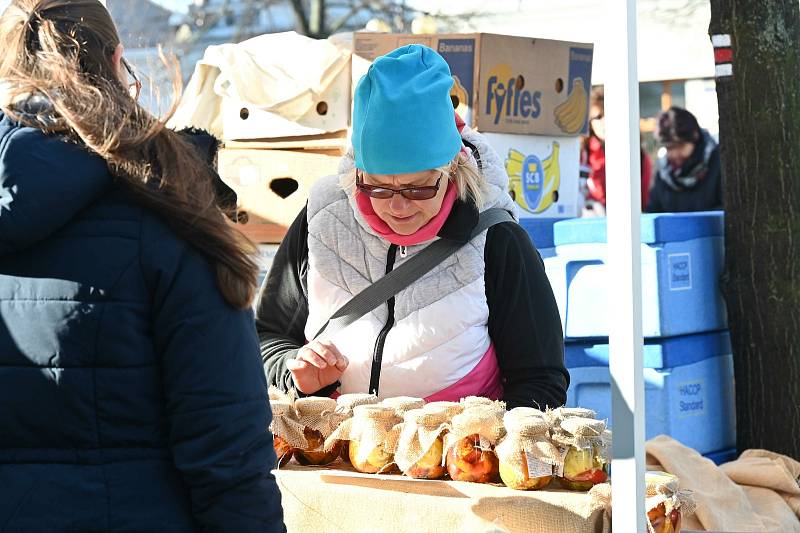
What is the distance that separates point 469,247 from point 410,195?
197mm

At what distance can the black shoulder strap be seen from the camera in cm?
253

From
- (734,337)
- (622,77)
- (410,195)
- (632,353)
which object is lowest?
(734,337)

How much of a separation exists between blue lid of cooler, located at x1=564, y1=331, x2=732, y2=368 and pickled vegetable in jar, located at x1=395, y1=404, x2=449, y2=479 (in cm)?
216

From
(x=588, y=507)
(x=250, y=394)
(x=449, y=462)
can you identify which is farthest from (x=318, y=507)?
(x=250, y=394)

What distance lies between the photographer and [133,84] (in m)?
1.60

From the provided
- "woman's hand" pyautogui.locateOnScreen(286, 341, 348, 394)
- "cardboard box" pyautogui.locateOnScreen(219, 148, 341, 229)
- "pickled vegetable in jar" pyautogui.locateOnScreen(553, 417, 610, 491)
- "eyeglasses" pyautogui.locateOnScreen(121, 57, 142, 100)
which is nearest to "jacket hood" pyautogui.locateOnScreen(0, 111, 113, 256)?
"eyeglasses" pyautogui.locateOnScreen(121, 57, 142, 100)

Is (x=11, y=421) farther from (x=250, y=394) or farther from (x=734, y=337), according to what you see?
(x=734, y=337)

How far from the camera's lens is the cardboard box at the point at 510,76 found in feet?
13.8

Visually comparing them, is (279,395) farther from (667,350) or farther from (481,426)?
(667,350)

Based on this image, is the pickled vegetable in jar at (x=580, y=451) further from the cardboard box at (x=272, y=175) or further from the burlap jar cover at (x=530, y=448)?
the cardboard box at (x=272, y=175)

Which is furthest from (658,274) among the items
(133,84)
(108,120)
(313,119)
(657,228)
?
(108,120)

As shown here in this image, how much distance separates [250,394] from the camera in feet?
4.89

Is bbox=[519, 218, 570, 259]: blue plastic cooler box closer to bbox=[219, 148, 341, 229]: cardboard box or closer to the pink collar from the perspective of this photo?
bbox=[219, 148, 341, 229]: cardboard box

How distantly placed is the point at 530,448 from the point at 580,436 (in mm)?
96
